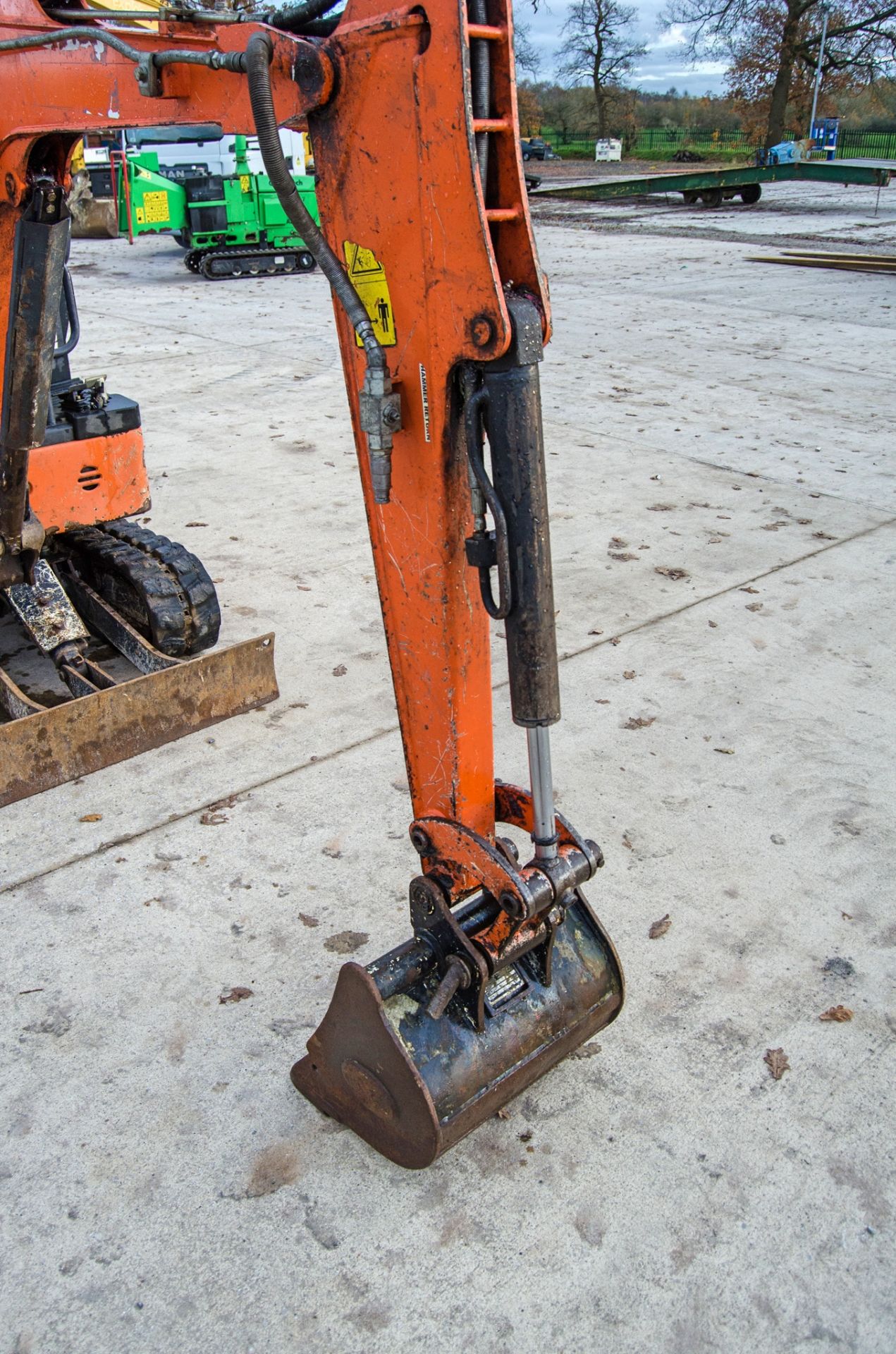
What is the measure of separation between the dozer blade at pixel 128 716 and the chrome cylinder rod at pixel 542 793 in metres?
2.17

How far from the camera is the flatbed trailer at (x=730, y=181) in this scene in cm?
2166

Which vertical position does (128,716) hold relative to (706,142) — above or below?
above

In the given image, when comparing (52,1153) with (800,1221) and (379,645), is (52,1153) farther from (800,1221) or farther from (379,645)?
(379,645)

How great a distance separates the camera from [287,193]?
2.06 metres

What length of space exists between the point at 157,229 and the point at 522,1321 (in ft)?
53.3

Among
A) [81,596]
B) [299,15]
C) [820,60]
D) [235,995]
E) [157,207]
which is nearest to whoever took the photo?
[299,15]

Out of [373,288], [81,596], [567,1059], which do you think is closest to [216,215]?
[81,596]

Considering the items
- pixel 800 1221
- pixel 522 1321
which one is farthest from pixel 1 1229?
pixel 800 1221

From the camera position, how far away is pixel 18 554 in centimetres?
462

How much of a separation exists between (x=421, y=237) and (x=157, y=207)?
15.0 m

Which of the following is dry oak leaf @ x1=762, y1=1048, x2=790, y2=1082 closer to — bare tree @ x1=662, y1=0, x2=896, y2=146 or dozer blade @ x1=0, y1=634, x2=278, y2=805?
dozer blade @ x1=0, y1=634, x2=278, y2=805

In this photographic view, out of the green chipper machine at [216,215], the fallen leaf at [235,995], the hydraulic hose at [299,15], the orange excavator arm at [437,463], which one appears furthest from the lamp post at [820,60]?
the fallen leaf at [235,995]

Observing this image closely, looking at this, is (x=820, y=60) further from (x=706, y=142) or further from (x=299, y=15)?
(x=299, y=15)

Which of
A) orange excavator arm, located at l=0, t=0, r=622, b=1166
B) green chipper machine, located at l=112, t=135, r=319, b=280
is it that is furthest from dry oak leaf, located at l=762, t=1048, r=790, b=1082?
green chipper machine, located at l=112, t=135, r=319, b=280
